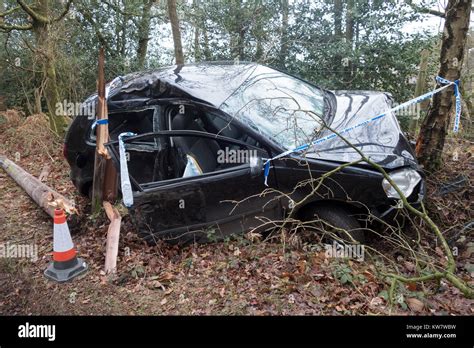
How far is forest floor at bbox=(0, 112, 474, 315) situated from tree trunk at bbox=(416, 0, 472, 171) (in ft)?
1.00

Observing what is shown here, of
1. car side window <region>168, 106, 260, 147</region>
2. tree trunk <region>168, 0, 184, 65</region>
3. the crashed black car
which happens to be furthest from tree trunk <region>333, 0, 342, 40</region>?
car side window <region>168, 106, 260, 147</region>

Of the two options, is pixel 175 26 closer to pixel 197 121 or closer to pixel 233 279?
pixel 197 121

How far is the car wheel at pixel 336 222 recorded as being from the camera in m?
3.25

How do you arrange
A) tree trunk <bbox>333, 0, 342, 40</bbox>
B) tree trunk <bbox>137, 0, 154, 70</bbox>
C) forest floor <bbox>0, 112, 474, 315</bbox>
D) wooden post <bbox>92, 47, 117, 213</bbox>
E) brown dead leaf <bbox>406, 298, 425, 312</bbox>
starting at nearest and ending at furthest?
brown dead leaf <bbox>406, 298, 425, 312</bbox> → forest floor <bbox>0, 112, 474, 315</bbox> → wooden post <bbox>92, 47, 117, 213</bbox> → tree trunk <bbox>333, 0, 342, 40</bbox> → tree trunk <bbox>137, 0, 154, 70</bbox>

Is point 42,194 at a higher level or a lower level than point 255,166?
lower

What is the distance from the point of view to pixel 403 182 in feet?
10.2

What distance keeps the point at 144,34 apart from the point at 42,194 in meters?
7.14

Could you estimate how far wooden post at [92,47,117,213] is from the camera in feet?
13.3

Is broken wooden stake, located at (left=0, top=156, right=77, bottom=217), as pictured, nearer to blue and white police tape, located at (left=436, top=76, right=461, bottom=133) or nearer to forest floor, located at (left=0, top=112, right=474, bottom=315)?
forest floor, located at (left=0, top=112, right=474, bottom=315)

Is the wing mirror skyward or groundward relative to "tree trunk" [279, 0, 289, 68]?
groundward

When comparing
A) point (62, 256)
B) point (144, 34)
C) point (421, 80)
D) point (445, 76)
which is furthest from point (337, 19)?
point (62, 256)

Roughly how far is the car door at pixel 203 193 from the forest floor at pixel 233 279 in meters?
0.19
